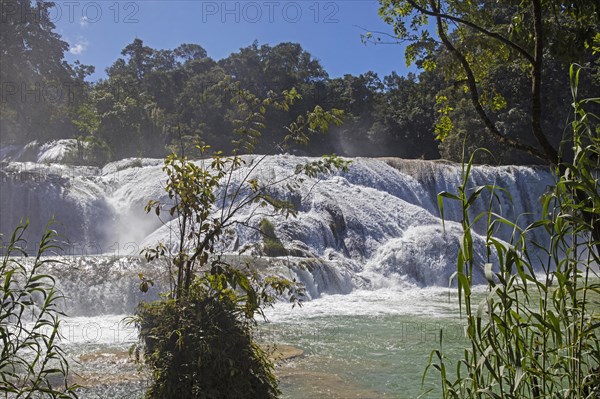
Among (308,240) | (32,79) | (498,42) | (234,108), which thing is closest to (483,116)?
(498,42)

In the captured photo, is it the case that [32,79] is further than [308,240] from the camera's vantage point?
Yes

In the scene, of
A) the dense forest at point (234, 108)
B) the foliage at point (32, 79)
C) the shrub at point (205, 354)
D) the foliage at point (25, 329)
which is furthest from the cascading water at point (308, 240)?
the foliage at point (32, 79)

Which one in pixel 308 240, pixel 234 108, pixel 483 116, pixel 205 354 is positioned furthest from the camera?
pixel 234 108

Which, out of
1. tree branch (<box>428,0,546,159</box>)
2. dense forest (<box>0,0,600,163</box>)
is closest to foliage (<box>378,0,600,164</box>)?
tree branch (<box>428,0,546,159</box>)

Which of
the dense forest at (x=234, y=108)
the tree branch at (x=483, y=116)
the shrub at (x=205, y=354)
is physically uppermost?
the dense forest at (x=234, y=108)

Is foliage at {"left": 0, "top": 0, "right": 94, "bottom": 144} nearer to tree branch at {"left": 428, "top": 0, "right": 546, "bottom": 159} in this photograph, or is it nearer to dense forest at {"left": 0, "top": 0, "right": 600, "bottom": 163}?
dense forest at {"left": 0, "top": 0, "right": 600, "bottom": 163}

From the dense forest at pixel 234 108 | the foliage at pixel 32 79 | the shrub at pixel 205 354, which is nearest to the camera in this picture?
the shrub at pixel 205 354

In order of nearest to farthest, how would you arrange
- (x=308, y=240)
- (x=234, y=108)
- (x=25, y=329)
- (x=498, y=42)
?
1. (x=25, y=329)
2. (x=498, y=42)
3. (x=308, y=240)
4. (x=234, y=108)

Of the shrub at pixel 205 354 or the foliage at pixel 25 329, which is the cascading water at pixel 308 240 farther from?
the foliage at pixel 25 329

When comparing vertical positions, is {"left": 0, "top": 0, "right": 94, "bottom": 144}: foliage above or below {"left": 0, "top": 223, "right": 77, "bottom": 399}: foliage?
above

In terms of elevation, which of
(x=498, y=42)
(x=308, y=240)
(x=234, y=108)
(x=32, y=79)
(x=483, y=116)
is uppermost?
(x=32, y=79)

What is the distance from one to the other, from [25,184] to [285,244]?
7909 millimetres

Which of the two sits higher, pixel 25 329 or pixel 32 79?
pixel 32 79

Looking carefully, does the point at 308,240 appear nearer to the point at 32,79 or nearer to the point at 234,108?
the point at 234,108
